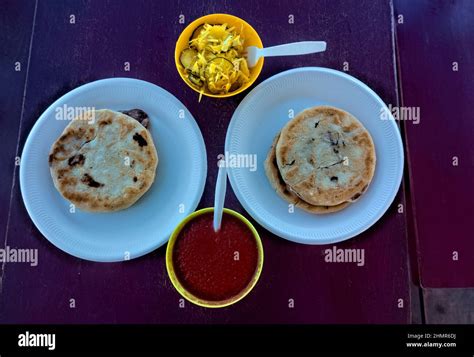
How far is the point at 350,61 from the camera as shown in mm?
1540

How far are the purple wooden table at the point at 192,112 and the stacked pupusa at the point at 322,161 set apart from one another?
16 centimetres

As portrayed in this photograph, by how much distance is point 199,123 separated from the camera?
1496 millimetres

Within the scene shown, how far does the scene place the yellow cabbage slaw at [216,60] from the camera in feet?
Answer: 4.46

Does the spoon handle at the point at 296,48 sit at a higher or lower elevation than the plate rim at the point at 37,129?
higher

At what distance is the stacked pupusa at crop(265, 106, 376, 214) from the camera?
4.52ft

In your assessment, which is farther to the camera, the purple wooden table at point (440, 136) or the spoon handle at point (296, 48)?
the purple wooden table at point (440, 136)

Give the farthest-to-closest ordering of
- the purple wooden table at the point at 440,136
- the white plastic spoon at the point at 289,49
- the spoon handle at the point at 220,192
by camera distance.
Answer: the purple wooden table at the point at 440,136 < the white plastic spoon at the point at 289,49 < the spoon handle at the point at 220,192

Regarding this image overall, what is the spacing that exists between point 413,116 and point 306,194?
500 mm

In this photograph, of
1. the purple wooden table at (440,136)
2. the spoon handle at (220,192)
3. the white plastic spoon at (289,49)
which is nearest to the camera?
the spoon handle at (220,192)
